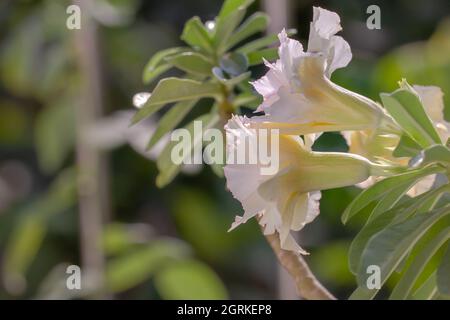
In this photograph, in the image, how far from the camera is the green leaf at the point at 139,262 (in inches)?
46.0

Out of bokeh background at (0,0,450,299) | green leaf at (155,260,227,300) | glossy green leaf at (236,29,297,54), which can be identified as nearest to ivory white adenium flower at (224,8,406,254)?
glossy green leaf at (236,29,297,54)

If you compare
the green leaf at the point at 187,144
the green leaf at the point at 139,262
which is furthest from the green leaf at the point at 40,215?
the green leaf at the point at 187,144

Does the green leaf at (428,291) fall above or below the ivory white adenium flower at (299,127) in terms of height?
below

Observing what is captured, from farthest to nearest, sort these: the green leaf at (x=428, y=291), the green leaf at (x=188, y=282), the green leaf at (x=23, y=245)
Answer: the green leaf at (x=23, y=245) < the green leaf at (x=188, y=282) < the green leaf at (x=428, y=291)

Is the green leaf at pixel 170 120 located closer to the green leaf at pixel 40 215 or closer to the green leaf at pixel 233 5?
the green leaf at pixel 233 5

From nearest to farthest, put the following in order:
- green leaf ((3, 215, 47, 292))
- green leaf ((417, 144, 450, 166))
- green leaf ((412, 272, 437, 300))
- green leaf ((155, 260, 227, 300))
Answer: green leaf ((417, 144, 450, 166)) → green leaf ((412, 272, 437, 300)) → green leaf ((155, 260, 227, 300)) → green leaf ((3, 215, 47, 292))

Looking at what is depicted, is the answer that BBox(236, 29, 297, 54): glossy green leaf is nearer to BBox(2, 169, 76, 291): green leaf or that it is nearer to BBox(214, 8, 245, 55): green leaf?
BBox(214, 8, 245, 55): green leaf

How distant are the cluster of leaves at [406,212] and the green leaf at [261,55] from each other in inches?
4.0

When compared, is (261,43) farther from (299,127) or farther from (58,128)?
(58,128)

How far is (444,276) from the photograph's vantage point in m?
0.39

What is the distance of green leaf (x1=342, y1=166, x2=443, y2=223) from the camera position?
1.27ft

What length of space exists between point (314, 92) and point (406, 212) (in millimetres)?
69

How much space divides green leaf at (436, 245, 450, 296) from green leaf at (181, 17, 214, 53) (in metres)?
0.19

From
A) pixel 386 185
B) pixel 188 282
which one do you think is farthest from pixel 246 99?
pixel 188 282
